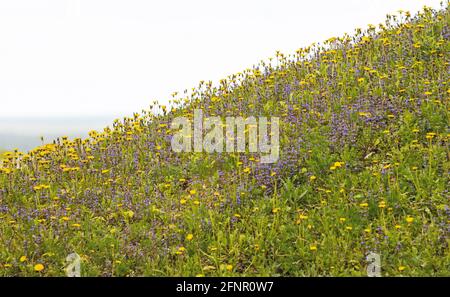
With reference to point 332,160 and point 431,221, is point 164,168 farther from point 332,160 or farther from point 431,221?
point 431,221

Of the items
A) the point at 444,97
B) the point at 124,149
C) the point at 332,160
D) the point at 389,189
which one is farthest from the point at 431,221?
the point at 124,149

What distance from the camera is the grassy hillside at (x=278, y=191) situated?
5.79 m

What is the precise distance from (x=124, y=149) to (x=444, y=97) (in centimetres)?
585

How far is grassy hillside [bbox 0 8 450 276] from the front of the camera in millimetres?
5793
